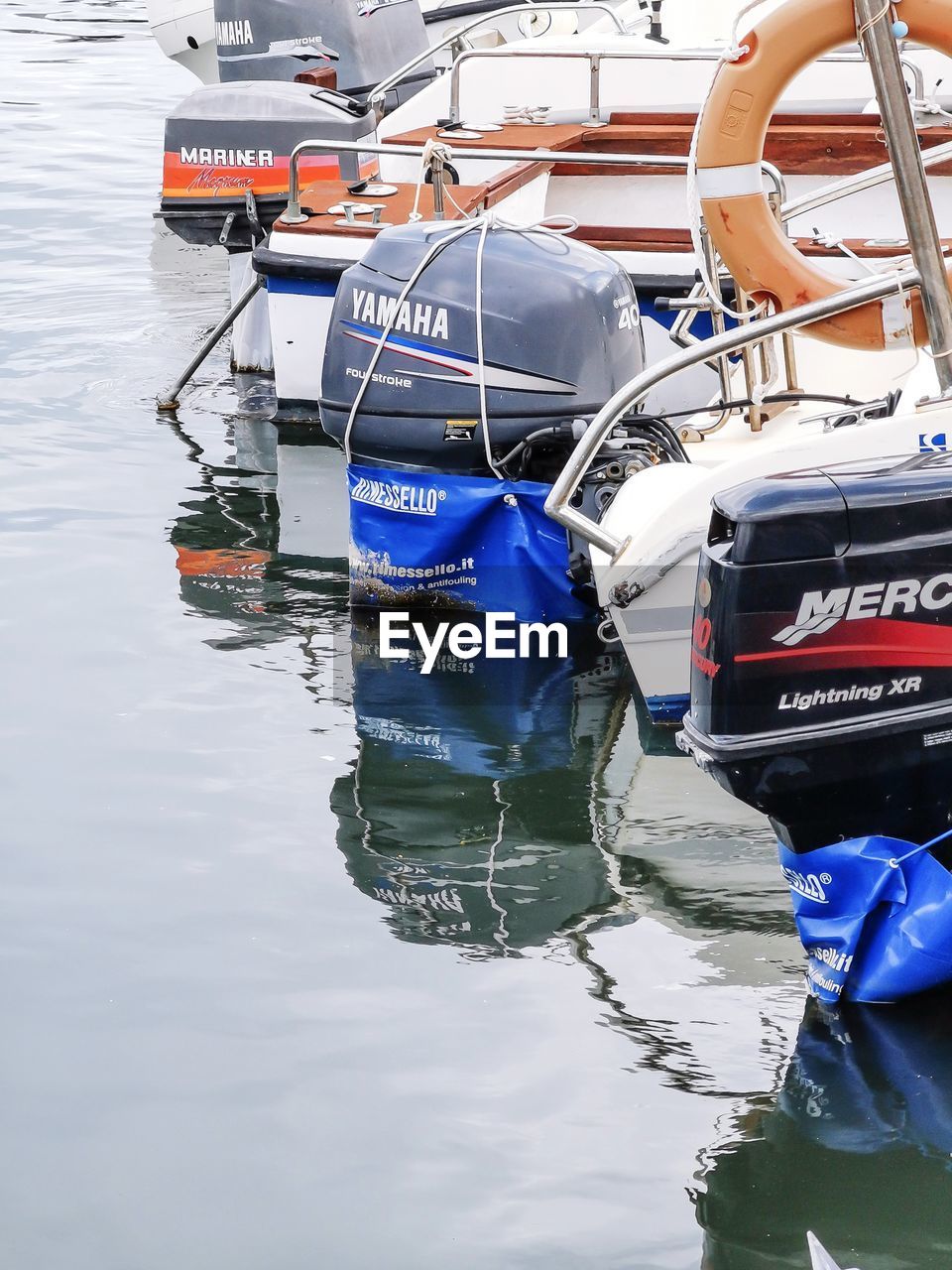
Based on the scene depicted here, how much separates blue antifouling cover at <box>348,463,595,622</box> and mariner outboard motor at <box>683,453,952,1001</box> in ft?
4.69

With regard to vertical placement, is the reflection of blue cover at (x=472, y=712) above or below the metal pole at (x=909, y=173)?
below

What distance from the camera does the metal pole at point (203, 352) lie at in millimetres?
5926

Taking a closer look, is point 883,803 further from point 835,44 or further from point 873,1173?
point 835,44

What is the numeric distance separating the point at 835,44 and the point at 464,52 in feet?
9.14

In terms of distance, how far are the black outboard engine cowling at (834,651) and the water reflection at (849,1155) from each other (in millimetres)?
302

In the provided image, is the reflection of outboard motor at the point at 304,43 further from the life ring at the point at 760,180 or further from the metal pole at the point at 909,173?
the metal pole at the point at 909,173

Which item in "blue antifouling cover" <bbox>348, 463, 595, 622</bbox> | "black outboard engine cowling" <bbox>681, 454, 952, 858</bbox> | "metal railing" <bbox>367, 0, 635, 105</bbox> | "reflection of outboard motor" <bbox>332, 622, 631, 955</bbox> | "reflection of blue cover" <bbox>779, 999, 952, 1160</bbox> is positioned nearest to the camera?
"reflection of blue cover" <bbox>779, 999, 952, 1160</bbox>

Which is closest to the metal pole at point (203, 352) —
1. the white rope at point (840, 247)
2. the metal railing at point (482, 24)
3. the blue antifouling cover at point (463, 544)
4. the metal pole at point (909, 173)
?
the metal railing at point (482, 24)

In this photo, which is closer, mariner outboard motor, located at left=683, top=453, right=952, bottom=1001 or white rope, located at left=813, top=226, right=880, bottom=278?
mariner outboard motor, located at left=683, top=453, right=952, bottom=1001

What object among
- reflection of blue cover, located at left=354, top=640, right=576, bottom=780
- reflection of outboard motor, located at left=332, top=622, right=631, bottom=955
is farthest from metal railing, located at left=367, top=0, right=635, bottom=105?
reflection of blue cover, located at left=354, top=640, right=576, bottom=780

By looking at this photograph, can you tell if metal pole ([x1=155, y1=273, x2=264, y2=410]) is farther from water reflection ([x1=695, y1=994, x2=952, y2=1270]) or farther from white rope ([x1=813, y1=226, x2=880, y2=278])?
water reflection ([x1=695, y1=994, x2=952, y2=1270])

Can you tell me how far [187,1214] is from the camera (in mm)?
2332

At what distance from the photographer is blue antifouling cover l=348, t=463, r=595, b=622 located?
4.09m

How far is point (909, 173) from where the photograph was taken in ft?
11.1
